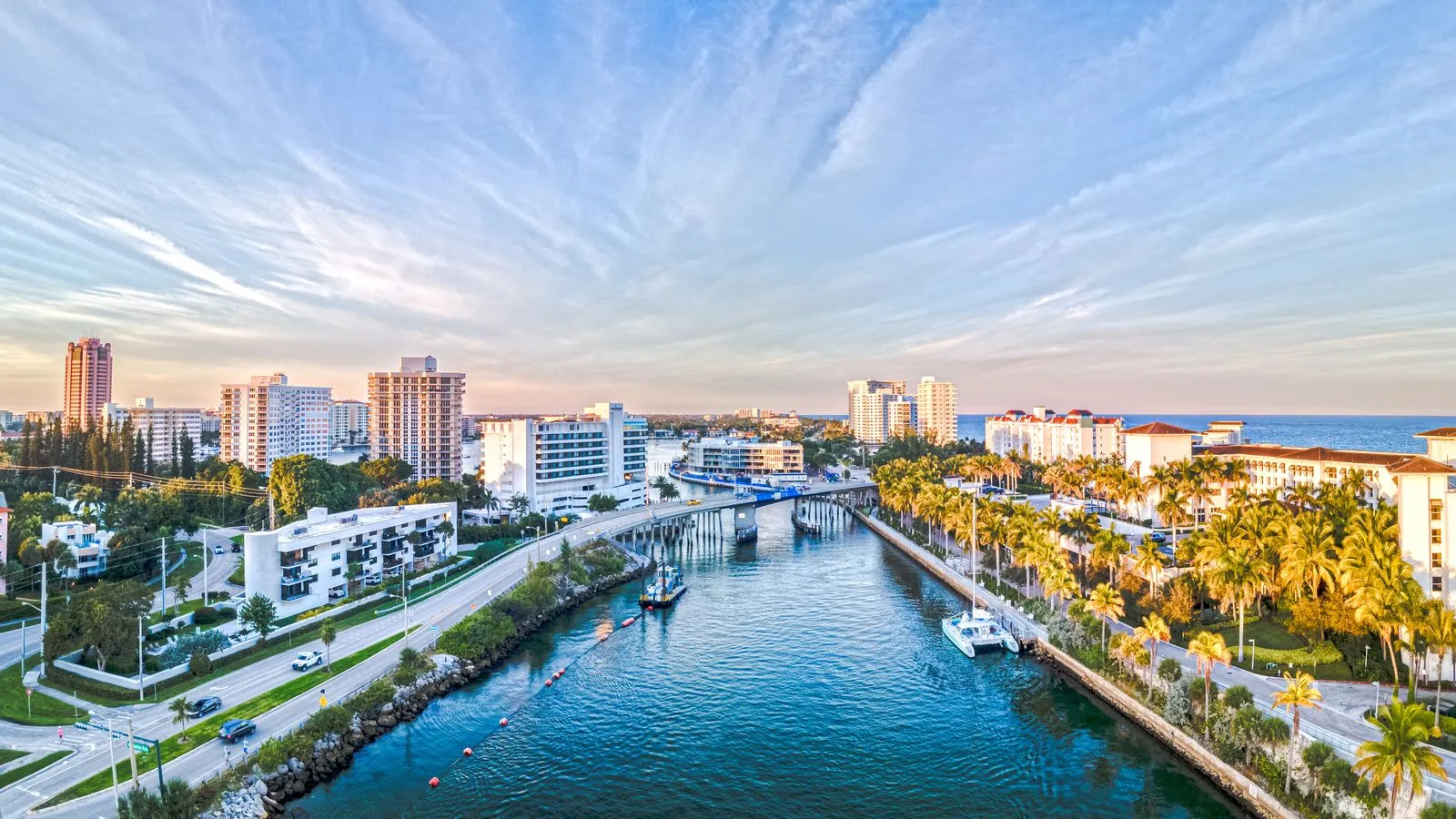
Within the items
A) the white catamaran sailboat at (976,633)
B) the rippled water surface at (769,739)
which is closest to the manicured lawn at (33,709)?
the rippled water surface at (769,739)

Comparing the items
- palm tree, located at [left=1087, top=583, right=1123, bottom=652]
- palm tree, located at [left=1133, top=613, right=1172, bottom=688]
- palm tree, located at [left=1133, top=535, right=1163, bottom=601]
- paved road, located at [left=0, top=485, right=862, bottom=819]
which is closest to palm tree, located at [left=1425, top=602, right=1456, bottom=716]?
palm tree, located at [left=1133, top=613, right=1172, bottom=688]

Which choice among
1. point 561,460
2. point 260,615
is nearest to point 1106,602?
point 260,615

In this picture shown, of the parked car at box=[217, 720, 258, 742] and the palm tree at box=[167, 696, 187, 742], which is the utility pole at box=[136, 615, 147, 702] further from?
the parked car at box=[217, 720, 258, 742]

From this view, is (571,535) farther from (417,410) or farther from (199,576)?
(417,410)

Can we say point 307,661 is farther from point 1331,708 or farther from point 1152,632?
point 1331,708

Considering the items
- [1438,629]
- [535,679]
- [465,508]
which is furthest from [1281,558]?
[465,508]

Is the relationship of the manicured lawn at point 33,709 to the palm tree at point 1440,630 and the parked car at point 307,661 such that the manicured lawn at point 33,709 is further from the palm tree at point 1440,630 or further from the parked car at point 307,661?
the palm tree at point 1440,630

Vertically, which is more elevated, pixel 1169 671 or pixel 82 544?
pixel 82 544
